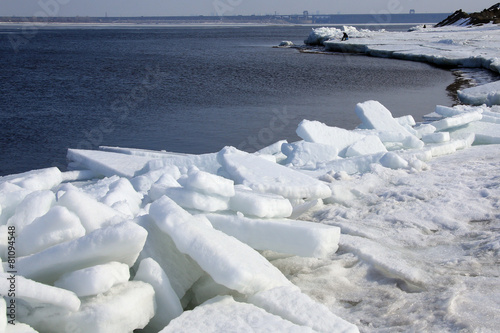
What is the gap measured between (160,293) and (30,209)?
870 millimetres

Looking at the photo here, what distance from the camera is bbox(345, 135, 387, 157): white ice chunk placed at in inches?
224

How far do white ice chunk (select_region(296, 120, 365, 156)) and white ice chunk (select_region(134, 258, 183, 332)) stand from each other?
3832 millimetres

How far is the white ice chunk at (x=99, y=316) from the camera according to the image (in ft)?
6.46

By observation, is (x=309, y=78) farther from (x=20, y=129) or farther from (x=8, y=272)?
(x=8, y=272)

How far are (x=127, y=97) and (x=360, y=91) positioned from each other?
6923 mm

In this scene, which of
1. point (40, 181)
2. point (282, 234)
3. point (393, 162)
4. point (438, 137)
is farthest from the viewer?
point (438, 137)

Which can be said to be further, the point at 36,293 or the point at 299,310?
the point at 299,310

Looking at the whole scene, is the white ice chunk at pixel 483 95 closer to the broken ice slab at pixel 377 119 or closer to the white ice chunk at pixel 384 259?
the broken ice slab at pixel 377 119

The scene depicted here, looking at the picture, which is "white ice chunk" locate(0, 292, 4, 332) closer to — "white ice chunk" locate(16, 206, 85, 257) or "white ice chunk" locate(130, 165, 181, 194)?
"white ice chunk" locate(16, 206, 85, 257)

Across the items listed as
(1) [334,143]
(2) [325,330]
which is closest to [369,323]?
(2) [325,330]

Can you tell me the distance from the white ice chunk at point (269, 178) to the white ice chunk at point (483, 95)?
7.32 m

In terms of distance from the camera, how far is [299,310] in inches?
84.4

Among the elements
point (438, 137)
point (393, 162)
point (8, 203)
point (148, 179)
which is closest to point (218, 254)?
point (8, 203)

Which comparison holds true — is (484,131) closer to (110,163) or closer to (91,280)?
(110,163)
